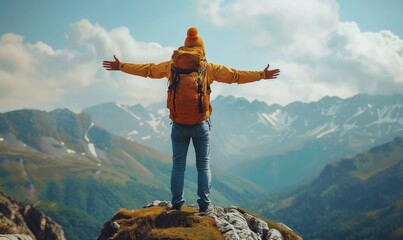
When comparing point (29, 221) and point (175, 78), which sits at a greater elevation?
point (175, 78)

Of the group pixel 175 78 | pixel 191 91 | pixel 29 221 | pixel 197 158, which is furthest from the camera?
pixel 29 221

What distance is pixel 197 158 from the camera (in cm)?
1299

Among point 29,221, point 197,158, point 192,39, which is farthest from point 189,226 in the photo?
point 29,221

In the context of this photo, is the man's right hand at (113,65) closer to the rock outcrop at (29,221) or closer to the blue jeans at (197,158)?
the blue jeans at (197,158)

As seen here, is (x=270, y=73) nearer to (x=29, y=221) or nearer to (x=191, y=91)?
(x=191, y=91)

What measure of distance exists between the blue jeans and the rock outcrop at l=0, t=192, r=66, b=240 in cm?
2497

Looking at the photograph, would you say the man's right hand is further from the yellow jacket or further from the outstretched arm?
the outstretched arm

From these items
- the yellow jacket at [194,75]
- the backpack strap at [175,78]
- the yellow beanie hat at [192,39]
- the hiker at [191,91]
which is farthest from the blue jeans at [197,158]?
the yellow beanie hat at [192,39]

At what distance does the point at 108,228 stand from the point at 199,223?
3638 mm

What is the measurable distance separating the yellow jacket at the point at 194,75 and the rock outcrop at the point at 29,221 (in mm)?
25720

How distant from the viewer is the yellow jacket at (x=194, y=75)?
1204 cm

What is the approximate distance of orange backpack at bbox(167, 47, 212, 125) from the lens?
38.9 feet

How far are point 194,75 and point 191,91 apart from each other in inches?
20.8

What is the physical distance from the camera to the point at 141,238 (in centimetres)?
1104
